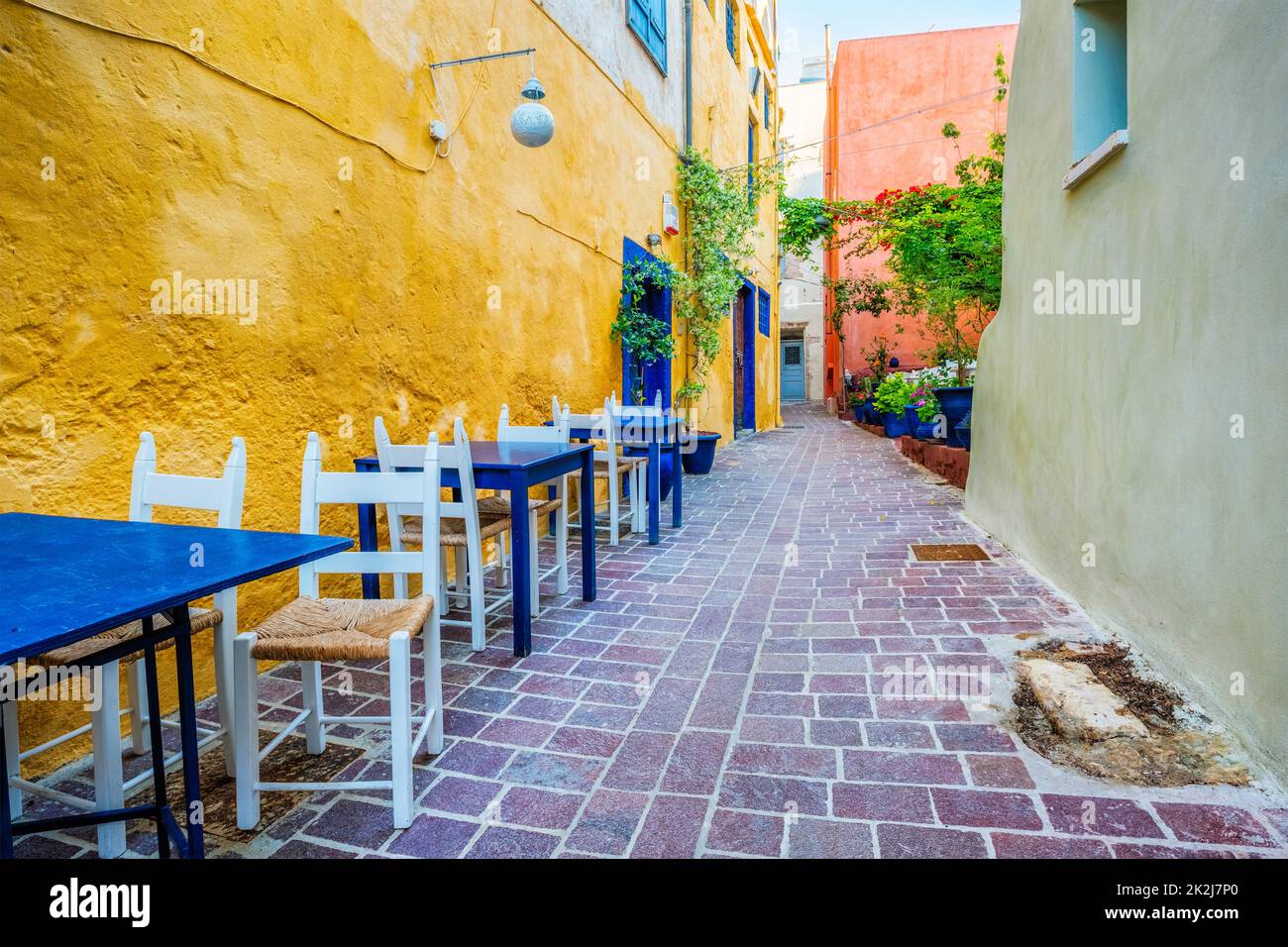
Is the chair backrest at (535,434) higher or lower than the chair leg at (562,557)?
higher

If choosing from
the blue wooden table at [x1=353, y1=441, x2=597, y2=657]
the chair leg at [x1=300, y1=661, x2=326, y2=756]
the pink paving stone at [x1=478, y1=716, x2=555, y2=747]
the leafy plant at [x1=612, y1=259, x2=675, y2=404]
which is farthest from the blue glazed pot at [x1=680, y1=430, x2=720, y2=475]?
the chair leg at [x1=300, y1=661, x2=326, y2=756]

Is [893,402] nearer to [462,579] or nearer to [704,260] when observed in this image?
[704,260]

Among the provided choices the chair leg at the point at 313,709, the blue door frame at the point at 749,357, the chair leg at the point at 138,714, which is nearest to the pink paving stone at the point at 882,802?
the chair leg at the point at 313,709

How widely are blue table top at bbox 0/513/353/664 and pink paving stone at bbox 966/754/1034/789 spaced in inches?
74.6

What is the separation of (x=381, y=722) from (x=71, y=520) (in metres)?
1.08

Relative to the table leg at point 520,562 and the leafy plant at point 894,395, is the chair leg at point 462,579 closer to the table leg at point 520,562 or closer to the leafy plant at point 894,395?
the table leg at point 520,562

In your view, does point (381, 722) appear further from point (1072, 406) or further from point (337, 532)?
point (1072, 406)

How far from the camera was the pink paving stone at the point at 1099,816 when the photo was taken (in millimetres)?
1992

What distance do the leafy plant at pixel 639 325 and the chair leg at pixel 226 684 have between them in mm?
→ 5482

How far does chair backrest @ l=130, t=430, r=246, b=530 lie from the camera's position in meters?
2.27

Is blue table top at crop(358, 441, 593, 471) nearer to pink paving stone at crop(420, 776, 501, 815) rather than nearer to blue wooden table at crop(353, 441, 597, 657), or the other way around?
blue wooden table at crop(353, 441, 597, 657)

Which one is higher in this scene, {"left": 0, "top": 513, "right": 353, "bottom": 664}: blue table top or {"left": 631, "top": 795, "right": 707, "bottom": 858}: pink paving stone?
{"left": 0, "top": 513, "right": 353, "bottom": 664}: blue table top

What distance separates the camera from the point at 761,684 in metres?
3.06
